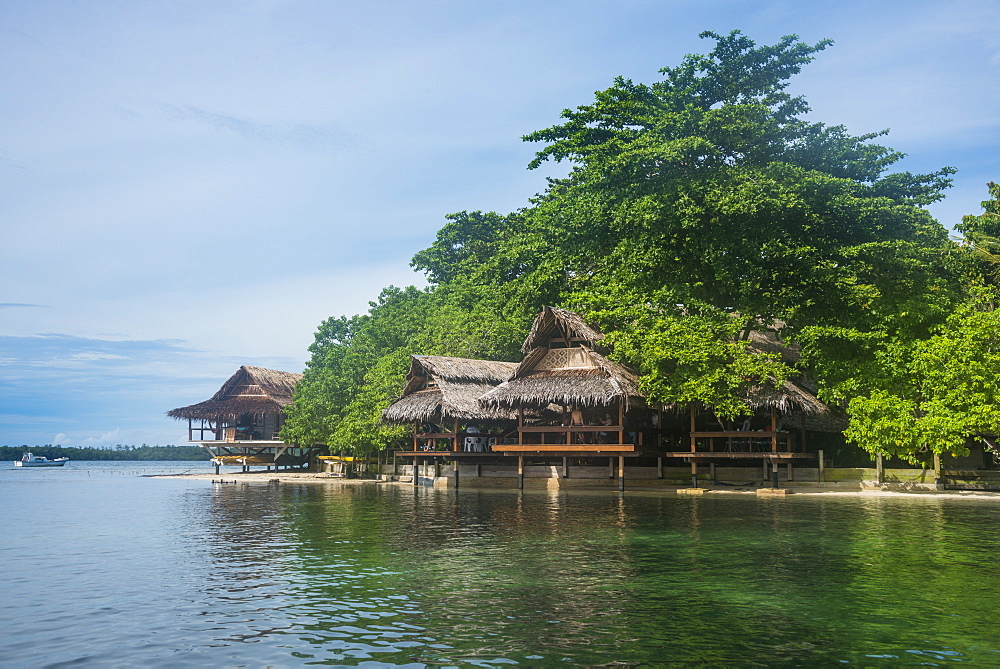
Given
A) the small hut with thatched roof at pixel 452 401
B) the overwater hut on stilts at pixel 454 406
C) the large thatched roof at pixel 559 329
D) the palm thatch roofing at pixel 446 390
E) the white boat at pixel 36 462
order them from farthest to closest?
the white boat at pixel 36 462
the overwater hut on stilts at pixel 454 406
the small hut with thatched roof at pixel 452 401
the palm thatch roofing at pixel 446 390
the large thatched roof at pixel 559 329

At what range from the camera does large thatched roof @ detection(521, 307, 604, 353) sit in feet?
112

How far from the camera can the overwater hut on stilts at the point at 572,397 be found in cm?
3209

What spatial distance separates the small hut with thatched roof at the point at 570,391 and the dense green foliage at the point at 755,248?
1.07 metres

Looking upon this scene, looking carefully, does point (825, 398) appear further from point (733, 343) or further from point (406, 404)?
point (406, 404)

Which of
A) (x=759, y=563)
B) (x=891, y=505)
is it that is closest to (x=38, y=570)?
(x=759, y=563)

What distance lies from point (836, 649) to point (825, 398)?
23760mm

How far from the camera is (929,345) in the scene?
92.4 feet

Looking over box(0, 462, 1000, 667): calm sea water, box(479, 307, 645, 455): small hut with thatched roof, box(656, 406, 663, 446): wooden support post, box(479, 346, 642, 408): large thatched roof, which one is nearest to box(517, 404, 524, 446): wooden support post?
box(479, 307, 645, 455): small hut with thatched roof

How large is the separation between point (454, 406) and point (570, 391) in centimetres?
550

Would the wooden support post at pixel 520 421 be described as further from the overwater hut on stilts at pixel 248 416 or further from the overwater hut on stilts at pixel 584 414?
the overwater hut on stilts at pixel 248 416

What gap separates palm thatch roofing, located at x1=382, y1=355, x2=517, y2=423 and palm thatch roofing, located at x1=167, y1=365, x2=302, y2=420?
65.5 ft

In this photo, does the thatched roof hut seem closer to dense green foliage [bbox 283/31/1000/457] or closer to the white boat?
dense green foliage [bbox 283/31/1000/457]

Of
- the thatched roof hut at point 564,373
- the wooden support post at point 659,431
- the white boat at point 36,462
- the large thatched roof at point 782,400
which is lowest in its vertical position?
the white boat at point 36,462

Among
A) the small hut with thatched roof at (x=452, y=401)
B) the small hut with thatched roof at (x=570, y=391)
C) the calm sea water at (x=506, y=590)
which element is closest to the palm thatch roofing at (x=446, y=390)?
the small hut with thatched roof at (x=452, y=401)
